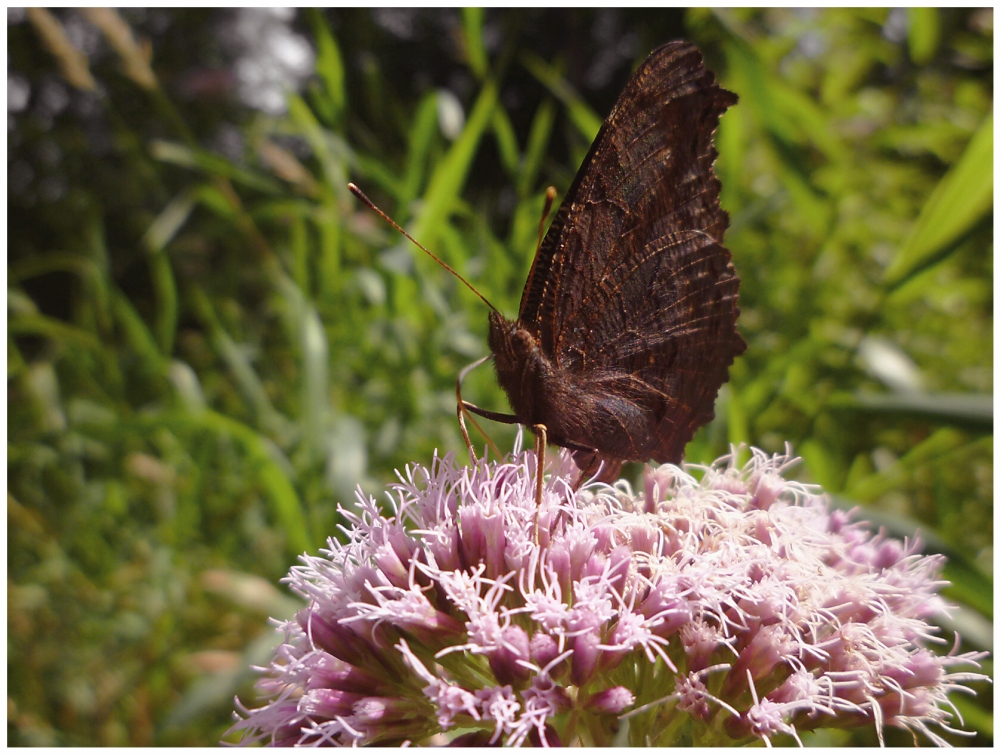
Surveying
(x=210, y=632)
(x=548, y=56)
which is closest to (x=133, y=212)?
(x=548, y=56)

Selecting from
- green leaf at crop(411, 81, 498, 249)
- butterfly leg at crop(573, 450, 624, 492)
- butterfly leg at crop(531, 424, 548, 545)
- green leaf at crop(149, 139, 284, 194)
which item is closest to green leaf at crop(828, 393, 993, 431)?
butterfly leg at crop(573, 450, 624, 492)

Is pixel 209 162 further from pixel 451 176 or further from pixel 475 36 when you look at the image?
pixel 475 36

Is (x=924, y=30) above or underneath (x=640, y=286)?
above

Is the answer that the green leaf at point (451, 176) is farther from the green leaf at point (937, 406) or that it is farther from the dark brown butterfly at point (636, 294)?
the green leaf at point (937, 406)

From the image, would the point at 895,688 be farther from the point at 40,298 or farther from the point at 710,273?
the point at 40,298

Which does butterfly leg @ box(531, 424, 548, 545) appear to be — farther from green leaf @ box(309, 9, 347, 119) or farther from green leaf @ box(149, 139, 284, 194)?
green leaf @ box(309, 9, 347, 119)

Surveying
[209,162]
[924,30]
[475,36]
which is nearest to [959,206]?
[924,30]
